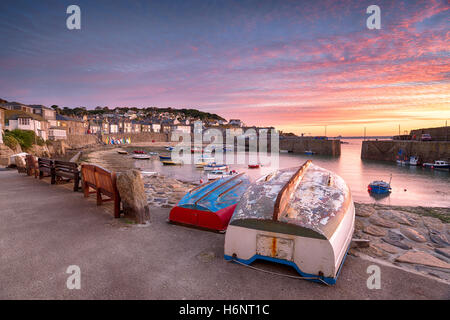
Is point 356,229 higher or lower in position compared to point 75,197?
lower

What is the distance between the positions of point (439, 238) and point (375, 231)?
65.4 inches

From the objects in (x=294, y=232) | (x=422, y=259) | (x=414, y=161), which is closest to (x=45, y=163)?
(x=294, y=232)

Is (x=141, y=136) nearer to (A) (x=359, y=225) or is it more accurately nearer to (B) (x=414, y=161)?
(B) (x=414, y=161)

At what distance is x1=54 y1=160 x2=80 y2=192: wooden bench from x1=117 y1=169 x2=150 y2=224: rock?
453 centimetres

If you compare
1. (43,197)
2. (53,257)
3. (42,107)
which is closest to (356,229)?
(53,257)

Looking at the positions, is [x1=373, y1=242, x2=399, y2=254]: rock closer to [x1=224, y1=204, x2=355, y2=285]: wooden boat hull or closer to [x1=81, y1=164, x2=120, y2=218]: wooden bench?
[x1=224, y1=204, x2=355, y2=285]: wooden boat hull

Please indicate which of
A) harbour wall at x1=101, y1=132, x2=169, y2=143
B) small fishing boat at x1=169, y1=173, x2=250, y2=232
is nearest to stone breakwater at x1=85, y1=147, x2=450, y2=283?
small fishing boat at x1=169, y1=173, x2=250, y2=232

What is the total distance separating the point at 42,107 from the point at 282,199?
75669 mm

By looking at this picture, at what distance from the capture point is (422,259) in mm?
4684

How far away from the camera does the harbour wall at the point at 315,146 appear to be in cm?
9650


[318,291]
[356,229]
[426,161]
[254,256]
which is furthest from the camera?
[426,161]

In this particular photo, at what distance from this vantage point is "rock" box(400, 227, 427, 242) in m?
6.02
